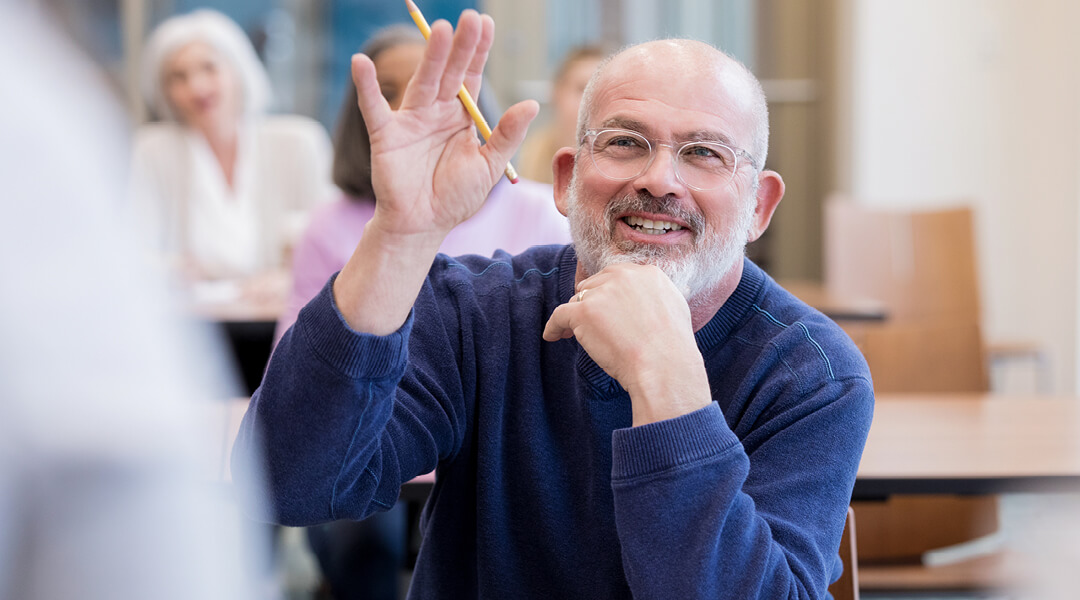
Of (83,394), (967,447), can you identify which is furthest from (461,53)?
(967,447)

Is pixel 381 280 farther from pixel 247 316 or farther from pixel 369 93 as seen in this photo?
pixel 247 316

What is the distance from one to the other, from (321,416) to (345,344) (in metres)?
0.07

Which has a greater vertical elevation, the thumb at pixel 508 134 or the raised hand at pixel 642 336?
the thumb at pixel 508 134

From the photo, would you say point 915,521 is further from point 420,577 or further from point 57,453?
point 57,453

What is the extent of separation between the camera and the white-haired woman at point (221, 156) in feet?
12.4

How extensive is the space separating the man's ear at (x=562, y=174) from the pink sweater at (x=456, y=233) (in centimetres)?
96

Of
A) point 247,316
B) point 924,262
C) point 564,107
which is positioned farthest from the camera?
point 564,107

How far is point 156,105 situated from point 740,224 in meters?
3.40

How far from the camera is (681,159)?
119cm

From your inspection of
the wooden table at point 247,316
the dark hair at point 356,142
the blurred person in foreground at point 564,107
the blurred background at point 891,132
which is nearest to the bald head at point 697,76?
the blurred background at point 891,132

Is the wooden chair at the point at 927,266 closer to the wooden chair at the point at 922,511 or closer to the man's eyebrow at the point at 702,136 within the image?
the wooden chair at the point at 922,511

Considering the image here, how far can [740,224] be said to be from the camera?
1239mm

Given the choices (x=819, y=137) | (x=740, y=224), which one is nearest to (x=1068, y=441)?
(x=740, y=224)

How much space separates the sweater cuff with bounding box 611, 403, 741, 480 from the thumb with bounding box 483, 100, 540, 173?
30 centimetres
